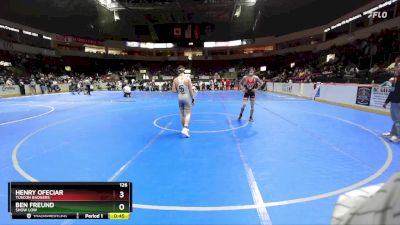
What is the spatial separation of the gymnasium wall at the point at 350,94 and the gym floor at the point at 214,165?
394cm

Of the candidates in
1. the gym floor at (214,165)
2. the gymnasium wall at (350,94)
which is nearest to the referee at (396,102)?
the gym floor at (214,165)

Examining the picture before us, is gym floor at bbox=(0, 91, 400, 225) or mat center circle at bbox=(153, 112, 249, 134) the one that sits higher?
mat center circle at bbox=(153, 112, 249, 134)

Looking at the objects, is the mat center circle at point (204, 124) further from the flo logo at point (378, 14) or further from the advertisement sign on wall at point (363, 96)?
the flo logo at point (378, 14)

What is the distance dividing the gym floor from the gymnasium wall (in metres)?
3.94

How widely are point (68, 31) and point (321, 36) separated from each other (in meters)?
42.5

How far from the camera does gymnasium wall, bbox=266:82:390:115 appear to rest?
1245cm

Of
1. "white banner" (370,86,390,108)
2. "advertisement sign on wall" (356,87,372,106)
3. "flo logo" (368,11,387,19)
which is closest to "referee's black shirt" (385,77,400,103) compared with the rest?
"white banner" (370,86,390,108)

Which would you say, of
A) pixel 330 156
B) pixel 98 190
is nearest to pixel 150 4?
pixel 330 156

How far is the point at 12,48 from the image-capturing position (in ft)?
124

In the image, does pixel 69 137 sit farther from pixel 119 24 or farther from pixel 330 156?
pixel 119 24

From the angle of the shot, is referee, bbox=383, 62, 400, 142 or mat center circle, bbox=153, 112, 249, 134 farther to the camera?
mat center circle, bbox=153, 112, 249, 134
